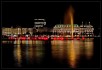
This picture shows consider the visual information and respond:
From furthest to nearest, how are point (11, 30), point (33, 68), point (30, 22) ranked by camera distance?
point (30, 22) < point (11, 30) < point (33, 68)

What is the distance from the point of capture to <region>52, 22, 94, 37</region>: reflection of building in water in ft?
501

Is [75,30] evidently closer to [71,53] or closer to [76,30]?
[76,30]

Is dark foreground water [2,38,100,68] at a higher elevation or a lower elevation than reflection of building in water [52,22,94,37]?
lower

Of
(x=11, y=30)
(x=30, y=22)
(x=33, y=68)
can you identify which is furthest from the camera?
(x=30, y=22)

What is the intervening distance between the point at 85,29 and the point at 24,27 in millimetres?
29251

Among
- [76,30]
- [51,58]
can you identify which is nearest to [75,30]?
[76,30]

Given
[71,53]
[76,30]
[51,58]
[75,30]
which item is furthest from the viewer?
[75,30]

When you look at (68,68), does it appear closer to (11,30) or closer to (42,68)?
(42,68)

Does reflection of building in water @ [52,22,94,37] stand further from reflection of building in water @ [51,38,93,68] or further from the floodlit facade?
reflection of building in water @ [51,38,93,68]

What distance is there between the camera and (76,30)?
15512cm

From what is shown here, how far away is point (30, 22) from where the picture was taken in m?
170

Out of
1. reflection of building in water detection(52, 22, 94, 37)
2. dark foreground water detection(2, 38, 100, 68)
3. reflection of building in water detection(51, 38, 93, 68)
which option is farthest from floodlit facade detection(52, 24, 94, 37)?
dark foreground water detection(2, 38, 100, 68)

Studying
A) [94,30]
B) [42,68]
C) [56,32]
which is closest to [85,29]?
[94,30]

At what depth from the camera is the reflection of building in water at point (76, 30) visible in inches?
6009
